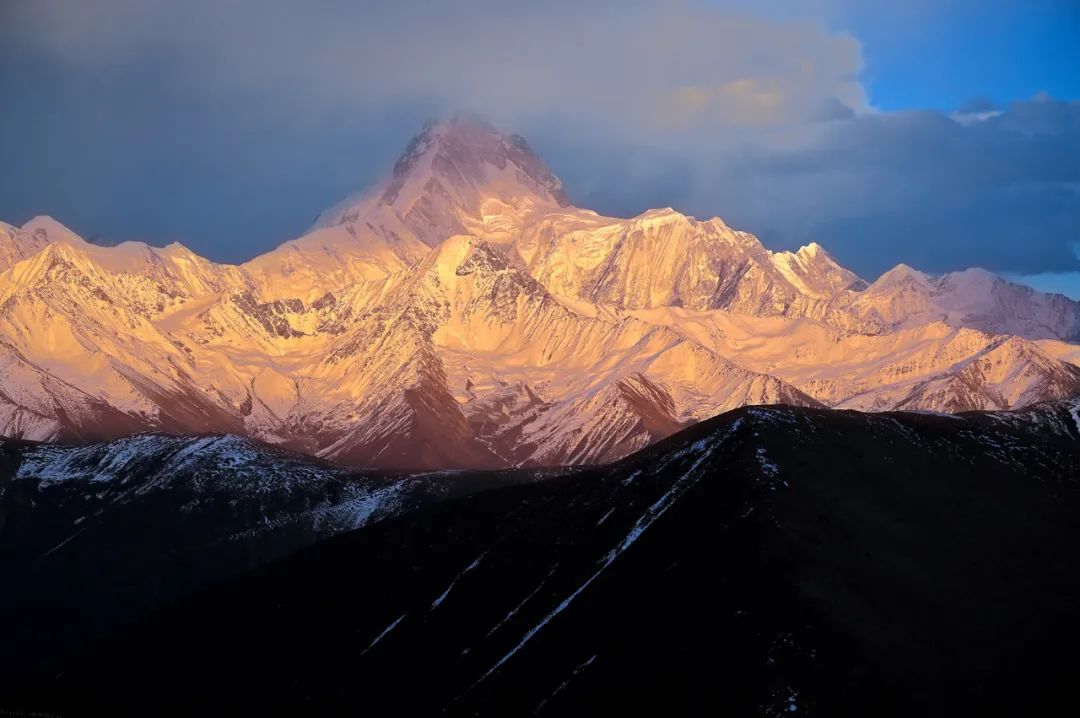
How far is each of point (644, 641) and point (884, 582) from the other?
3064cm

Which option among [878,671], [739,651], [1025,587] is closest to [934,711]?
[878,671]

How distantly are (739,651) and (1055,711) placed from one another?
3511 cm

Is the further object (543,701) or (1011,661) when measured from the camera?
(543,701)

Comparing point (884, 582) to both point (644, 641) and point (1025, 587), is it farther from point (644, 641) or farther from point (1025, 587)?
point (644, 641)

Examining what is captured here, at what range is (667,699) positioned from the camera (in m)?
181

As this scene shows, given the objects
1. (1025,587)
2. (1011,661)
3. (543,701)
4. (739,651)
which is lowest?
(543,701)

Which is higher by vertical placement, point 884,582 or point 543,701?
point 884,582

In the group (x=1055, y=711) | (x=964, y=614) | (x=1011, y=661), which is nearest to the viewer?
(x=1055, y=711)

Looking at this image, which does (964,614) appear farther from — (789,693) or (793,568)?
(789,693)

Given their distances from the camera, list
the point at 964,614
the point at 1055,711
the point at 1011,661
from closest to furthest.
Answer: the point at 1055,711 → the point at 1011,661 → the point at 964,614

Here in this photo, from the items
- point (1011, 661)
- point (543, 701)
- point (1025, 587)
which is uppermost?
point (1025, 587)

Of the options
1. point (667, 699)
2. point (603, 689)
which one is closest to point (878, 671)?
point (667, 699)

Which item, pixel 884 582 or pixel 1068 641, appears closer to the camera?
pixel 1068 641

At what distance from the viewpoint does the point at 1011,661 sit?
17600 cm
